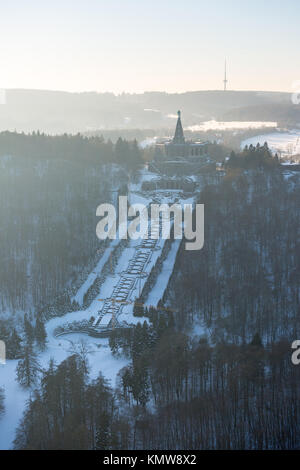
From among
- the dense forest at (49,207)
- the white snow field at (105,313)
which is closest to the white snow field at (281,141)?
the dense forest at (49,207)

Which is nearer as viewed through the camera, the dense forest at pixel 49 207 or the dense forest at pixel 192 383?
the dense forest at pixel 192 383

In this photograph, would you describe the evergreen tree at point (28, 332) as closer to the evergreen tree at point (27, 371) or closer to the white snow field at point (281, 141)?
the evergreen tree at point (27, 371)

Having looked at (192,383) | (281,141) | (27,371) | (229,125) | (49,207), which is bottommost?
(192,383)

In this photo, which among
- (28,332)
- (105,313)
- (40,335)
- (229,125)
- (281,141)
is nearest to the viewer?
(40,335)

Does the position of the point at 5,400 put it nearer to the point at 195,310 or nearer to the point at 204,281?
the point at 195,310

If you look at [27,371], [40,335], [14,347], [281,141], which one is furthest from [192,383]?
[281,141]

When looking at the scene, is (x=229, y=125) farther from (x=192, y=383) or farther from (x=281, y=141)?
(x=192, y=383)

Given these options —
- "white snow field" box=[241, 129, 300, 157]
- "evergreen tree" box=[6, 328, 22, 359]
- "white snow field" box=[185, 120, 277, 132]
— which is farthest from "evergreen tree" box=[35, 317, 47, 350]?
"white snow field" box=[185, 120, 277, 132]
